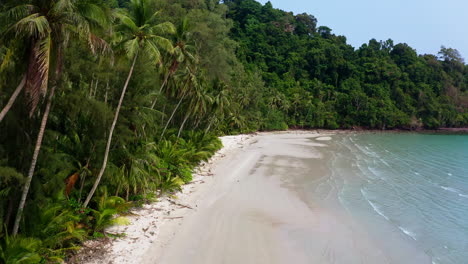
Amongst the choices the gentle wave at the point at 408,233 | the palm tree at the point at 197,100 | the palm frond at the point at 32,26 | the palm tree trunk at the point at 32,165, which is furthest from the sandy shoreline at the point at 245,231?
the palm tree at the point at 197,100

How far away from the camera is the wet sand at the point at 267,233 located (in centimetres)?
884

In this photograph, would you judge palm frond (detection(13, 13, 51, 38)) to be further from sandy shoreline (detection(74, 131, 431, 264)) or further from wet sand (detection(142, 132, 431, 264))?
wet sand (detection(142, 132, 431, 264))

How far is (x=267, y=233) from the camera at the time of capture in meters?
10.5

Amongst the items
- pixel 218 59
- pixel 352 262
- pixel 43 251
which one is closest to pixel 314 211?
pixel 352 262

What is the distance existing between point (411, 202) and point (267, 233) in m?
10.1

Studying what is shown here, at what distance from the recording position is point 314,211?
13.4m

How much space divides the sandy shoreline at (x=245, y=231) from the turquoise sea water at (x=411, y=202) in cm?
83

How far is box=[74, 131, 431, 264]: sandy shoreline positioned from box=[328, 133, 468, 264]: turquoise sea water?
83 cm

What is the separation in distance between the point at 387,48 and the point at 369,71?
24.3m

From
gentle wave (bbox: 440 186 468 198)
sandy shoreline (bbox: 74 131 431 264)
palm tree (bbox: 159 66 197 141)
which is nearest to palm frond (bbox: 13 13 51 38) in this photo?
sandy shoreline (bbox: 74 131 431 264)

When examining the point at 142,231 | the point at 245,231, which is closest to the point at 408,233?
the point at 245,231

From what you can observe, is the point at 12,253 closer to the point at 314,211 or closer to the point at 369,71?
the point at 314,211

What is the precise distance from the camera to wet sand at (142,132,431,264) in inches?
348

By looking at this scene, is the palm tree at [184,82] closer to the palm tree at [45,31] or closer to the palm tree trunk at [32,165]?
the palm tree at [45,31]
